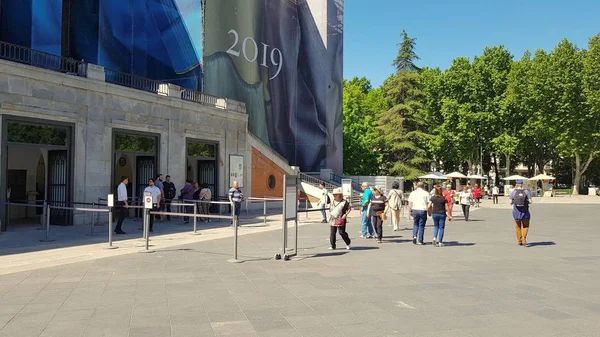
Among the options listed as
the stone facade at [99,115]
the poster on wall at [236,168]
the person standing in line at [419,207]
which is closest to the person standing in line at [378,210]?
the person standing in line at [419,207]

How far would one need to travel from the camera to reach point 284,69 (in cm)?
3975

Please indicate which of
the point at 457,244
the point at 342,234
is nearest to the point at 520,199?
the point at 457,244

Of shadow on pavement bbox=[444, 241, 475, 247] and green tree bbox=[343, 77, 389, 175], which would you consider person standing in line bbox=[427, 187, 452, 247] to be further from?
green tree bbox=[343, 77, 389, 175]

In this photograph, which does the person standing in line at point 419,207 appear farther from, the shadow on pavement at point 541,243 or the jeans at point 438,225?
the shadow on pavement at point 541,243

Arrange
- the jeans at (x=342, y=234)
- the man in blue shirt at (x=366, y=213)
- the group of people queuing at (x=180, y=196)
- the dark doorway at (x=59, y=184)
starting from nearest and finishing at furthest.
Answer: the jeans at (x=342, y=234), the man in blue shirt at (x=366, y=213), the group of people queuing at (x=180, y=196), the dark doorway at (x=59, y=184)

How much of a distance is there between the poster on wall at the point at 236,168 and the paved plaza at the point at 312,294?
13.3 m

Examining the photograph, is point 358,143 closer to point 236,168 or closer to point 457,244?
point 236,168

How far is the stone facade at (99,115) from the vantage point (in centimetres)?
1595

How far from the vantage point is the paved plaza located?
5949 mm

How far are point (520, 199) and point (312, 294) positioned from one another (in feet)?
27.5

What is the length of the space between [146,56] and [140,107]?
9.77 m

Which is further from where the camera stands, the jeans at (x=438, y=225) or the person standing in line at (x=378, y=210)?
the person standing in line at (x=378, y=210)

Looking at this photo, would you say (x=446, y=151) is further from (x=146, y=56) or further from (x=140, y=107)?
(x=140, y=107)

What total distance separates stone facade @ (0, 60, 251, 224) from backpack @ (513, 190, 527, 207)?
46.6ft
